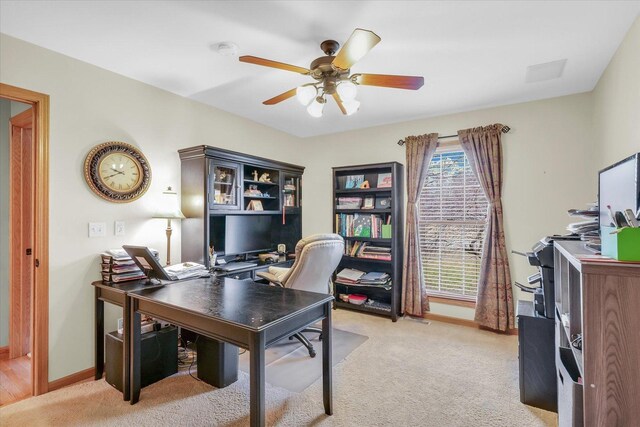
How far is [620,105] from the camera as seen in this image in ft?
7.14

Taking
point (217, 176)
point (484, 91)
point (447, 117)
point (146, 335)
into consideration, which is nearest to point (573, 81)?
point (484, 91)

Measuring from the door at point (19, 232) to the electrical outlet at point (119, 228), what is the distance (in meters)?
0.90

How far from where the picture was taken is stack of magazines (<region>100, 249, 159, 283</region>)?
7.67 feet

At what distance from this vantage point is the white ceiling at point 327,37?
1.79m

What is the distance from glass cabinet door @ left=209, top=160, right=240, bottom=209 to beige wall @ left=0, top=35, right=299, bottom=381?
1.53 ft

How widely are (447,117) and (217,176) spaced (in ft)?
8.80

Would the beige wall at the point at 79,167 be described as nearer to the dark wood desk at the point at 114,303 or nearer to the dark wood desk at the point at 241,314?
the dark wood desk at the point at 114,303

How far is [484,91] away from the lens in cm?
299

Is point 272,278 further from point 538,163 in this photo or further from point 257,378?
point 538,163

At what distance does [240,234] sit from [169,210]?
1.00m

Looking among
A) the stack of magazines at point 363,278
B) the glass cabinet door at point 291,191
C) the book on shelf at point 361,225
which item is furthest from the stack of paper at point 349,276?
the glass cabinet door at point 291,191

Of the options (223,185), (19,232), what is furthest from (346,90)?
(19,232)

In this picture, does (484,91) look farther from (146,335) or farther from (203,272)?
(146,335)

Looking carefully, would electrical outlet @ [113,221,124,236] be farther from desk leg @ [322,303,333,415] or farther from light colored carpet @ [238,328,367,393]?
desk leg @ [322,303,333,415]
